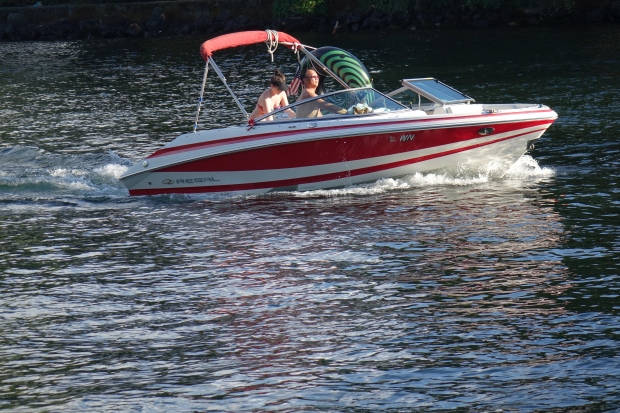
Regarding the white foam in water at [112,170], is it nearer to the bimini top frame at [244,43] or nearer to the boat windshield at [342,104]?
the bimini top frame at [244,43]

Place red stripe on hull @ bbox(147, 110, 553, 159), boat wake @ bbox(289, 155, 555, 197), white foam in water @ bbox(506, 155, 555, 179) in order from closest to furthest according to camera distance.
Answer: red stripe on hull @ bbox(147, 110, 553, 159), boat wake @ bbox(289, 155, 555, 197), white foam in water @ bbox(506, 155, 555, 179)

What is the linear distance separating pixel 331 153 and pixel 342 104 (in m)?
0.88

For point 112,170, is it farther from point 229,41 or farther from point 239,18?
point 239,18

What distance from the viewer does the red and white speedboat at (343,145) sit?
1509 cm

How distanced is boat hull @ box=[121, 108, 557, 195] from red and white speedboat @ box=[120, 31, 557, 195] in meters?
0.02

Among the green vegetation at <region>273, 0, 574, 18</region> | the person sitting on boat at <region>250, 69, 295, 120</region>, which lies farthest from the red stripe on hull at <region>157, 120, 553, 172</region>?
the green vegetation at <region>273, 0, 574, 18</region>

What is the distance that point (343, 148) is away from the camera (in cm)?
1520

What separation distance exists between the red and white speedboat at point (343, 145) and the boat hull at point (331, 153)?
0.05 ft

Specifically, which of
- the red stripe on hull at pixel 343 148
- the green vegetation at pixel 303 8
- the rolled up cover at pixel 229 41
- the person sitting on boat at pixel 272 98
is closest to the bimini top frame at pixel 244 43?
the rolled up cover at pixel 229 41

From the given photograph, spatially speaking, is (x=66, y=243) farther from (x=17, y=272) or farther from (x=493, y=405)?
(x=493, y=405)

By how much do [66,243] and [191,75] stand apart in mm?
21488

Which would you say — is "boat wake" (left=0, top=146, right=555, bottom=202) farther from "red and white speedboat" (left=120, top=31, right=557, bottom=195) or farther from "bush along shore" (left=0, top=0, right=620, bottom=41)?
"bush along shore" (left=0, top=0, right=620, bottom=41)

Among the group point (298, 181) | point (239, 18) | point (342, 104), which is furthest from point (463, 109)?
point (239, 18)

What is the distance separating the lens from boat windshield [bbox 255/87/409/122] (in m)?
15.4
